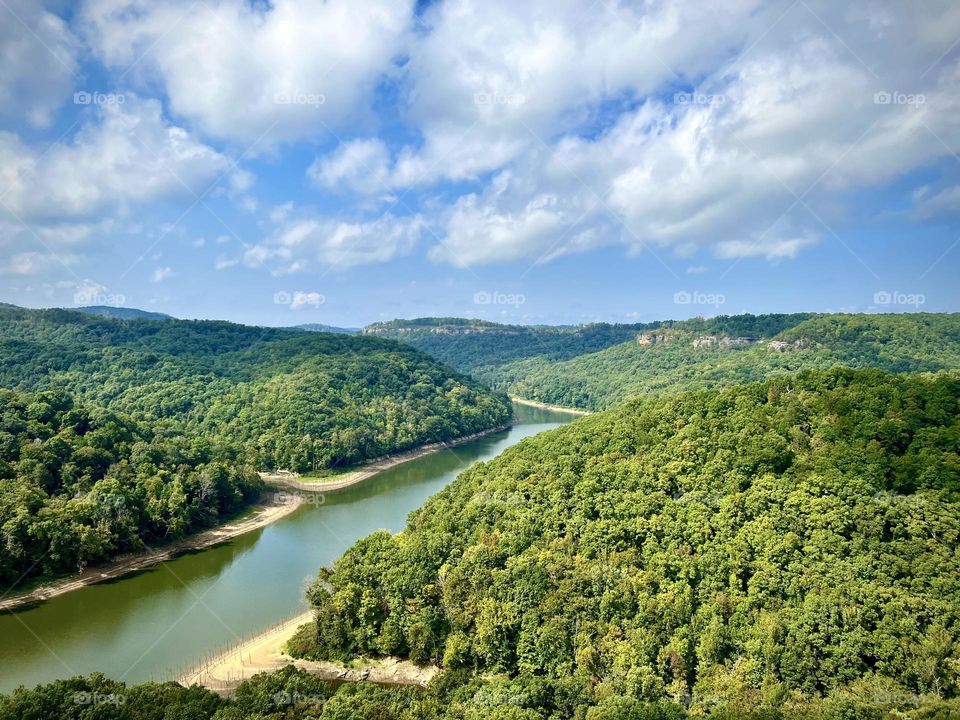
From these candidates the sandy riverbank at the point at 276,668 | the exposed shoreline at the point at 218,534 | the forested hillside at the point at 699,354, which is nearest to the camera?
the sandy riverbank at the point at 276,668

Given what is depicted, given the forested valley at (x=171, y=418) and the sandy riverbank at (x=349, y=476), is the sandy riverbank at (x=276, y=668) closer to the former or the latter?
the forested valley at (x=171, y=418)

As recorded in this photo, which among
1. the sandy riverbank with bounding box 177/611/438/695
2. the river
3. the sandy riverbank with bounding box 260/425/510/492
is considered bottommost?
the sandy riverbank with bounding box 177/611/438/695

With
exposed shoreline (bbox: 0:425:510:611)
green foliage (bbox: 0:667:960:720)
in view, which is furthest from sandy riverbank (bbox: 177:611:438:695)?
exposed shoreline (bbox: 0:425:510:611)

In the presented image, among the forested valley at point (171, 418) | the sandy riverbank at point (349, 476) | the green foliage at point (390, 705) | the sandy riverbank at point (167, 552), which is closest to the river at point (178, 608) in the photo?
the sandy riverbank at point (167, 552)

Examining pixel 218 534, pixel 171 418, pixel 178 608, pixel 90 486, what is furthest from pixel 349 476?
pixel 178 608

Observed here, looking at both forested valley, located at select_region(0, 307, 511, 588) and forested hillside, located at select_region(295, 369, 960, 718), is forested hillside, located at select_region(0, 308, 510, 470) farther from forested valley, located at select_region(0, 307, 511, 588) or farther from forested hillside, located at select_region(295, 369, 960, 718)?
forested hillside, located at select_region(295, 369, 960, 718)

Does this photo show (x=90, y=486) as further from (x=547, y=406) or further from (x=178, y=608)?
(x=547, y=406)
